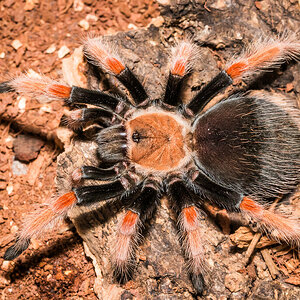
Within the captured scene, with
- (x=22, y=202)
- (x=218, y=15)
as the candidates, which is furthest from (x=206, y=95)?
(x=22, y=202)

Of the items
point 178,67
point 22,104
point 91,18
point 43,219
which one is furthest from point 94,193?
point 91,18

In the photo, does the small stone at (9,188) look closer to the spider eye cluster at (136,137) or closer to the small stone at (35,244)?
the small stone at (35,244)

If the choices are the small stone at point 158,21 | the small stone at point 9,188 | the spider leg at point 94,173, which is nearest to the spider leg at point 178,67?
the small stone at point 158,21

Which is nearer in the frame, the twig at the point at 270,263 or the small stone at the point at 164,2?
the twig at the point at 270,263

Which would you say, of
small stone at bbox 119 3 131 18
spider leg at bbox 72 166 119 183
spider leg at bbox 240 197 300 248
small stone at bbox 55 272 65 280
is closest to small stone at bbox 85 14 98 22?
small stone at bbox 119 3 131 18

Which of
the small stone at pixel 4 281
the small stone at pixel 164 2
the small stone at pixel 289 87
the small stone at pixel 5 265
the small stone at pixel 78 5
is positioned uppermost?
the small stone at pixel 164 2

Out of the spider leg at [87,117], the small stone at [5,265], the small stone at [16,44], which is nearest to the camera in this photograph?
the spider leg at [87,117]

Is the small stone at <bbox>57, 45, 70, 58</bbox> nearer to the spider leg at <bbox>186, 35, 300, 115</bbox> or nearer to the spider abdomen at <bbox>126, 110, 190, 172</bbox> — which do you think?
the spider abdomen at <bbox>126, 110, 190, 172</bbox>

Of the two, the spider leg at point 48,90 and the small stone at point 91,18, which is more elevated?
the spider leg at point 48,90
